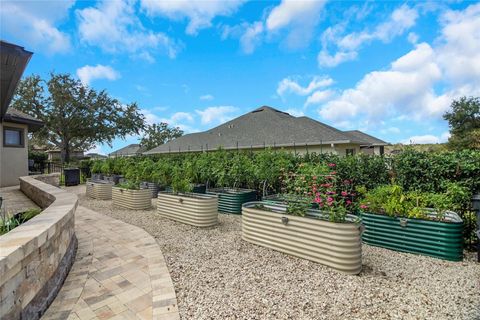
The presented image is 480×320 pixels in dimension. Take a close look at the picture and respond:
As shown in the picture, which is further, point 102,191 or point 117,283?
point 102,191

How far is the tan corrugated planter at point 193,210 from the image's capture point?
5301 millimetres

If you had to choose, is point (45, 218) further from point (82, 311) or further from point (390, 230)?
point (390, 230)

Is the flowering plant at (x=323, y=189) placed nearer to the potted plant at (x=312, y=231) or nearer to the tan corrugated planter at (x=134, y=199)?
the potted plant at (x=312, y=231)

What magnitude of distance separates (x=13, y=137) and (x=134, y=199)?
27.4 feet

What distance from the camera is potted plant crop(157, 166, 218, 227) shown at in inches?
209

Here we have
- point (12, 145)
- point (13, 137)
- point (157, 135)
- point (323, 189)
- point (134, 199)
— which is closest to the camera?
point (323, 189)

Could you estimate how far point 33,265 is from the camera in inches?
84.0

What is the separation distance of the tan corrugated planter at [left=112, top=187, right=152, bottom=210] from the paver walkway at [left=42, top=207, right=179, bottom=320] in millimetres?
2455

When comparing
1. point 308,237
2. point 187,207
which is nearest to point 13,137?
point 187,207

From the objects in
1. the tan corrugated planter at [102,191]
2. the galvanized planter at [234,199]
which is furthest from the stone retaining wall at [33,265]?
the tan corrugated planter at [102,191]

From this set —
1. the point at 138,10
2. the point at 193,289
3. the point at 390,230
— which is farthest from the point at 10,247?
the point at 138,10

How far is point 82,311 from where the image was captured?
7.65 ft

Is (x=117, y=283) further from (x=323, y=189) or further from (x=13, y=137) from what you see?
(x=13, y=137)

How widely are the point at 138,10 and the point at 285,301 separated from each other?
368 inches
